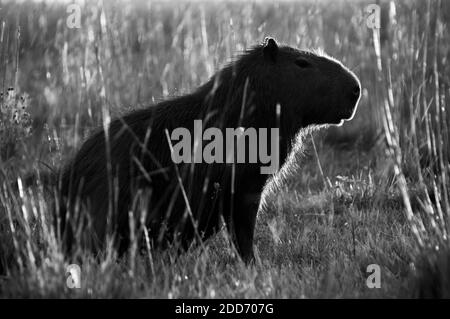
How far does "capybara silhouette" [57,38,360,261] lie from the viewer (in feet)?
12.4

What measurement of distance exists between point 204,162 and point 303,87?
0.71 metres

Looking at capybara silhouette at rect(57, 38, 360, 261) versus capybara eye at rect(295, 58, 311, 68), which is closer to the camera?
capybara silhouette at rect(57, 38, 360, 261)

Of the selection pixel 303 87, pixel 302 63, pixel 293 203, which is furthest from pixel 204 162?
pixel 293 203

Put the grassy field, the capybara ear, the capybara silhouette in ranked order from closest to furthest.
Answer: the grassy field < the capybara silhouette < the capybara ear

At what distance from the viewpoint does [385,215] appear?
15.5 ft

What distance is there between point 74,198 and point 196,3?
9486mm

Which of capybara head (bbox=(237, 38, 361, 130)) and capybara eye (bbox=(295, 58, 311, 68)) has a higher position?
capybara eye (bbox=(295, 58, 311, 68))

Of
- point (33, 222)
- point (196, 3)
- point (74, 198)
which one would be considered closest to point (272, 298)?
point (74, 198)

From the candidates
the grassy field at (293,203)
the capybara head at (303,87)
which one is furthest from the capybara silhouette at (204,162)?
the grassy field at (293,203)

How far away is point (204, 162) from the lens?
395 centimetres

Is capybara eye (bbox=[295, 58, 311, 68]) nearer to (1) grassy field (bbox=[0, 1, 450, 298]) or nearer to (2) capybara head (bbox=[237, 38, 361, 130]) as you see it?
(2) capybara head (bbox=[237, 38, 361, 130])

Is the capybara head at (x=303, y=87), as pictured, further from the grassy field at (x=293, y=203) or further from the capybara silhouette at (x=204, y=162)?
the grassy field at (x=293, y=203)

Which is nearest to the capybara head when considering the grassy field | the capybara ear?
the capybara ear
